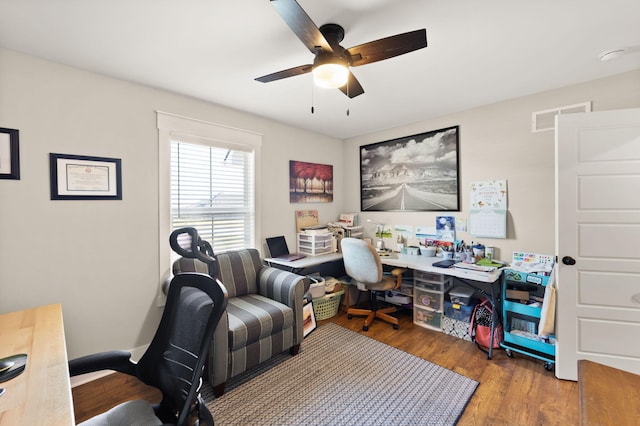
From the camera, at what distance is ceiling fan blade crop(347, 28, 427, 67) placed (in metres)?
1.32

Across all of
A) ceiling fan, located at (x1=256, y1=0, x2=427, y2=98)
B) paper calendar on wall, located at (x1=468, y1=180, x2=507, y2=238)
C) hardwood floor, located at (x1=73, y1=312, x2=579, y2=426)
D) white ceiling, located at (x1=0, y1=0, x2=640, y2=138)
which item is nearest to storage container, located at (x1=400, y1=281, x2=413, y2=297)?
hardwood floor, located at (x1=73, y1=312, x2=579, y2=426)

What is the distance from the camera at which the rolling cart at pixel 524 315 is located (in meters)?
2.20

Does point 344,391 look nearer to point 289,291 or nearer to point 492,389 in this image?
point 289,291

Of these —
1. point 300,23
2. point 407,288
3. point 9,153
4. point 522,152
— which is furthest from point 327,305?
point 9,153

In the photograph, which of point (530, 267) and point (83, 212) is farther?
point (530, 267)

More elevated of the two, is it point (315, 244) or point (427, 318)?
point (315, 244)

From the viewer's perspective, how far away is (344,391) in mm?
1957

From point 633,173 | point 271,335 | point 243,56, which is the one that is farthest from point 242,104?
point 633,173

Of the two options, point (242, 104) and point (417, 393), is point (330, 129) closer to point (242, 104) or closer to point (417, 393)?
point (242, 104)

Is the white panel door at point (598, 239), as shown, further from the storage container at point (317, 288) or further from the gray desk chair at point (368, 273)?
the storage container at point (317, 288)

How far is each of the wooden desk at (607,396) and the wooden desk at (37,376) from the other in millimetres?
1507

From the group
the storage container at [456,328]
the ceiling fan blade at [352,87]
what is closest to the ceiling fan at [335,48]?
the ceiling fan blade at [352,87]

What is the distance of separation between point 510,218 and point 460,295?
0.91m

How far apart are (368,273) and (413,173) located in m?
1.42
